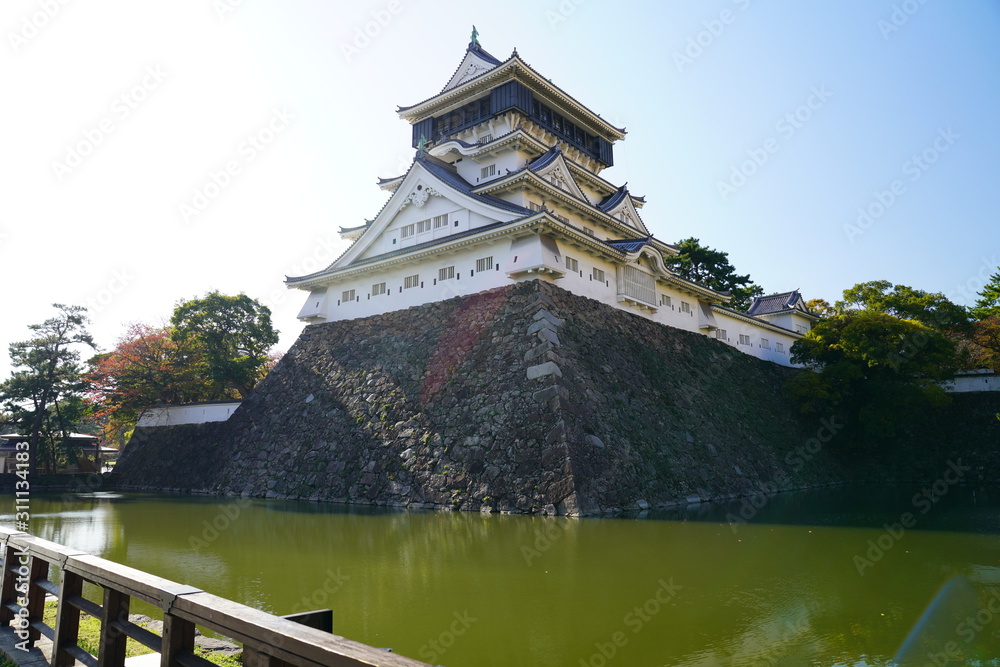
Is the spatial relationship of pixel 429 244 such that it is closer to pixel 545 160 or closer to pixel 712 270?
pixel 545 160

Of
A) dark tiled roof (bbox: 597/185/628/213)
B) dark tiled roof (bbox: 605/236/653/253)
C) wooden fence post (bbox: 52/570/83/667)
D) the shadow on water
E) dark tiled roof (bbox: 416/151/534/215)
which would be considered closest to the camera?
wooden fence post (bbox: 52/570/83/667)

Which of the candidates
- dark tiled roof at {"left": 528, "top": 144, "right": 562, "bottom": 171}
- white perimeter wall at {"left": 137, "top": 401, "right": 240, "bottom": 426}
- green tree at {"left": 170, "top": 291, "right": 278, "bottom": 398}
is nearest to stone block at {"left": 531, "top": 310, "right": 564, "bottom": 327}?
dark tiled roof at {"left": 528, "top": 144, "right": 562, "bottom": 171}

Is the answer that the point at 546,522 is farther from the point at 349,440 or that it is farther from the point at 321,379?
the point at 321,379

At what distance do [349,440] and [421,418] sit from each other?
247 centimetres

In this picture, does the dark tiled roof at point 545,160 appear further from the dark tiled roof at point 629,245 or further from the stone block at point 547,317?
the stone block at point 547,317

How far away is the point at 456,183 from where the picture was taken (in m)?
19.8

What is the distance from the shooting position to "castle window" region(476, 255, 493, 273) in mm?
17719

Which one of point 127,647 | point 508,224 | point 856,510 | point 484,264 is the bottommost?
point 856,510

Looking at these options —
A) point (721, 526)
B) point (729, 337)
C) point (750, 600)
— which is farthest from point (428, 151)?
point (750, 600)

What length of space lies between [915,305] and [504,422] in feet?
67.0

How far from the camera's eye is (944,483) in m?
21.5

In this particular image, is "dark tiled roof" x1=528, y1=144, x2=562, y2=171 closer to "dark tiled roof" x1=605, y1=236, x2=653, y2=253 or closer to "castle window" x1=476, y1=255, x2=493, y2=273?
"dark tiled roof" x1=605, y1=236, x2=653, y2=253

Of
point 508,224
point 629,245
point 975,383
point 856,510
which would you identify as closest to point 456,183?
point 508,224

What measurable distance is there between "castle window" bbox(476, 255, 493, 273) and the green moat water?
765cm
